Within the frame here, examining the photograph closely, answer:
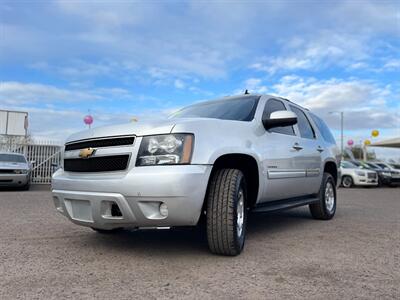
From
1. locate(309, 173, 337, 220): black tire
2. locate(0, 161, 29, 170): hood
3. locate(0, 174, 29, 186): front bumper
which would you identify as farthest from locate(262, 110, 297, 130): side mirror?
locate(0, 161, 29, 170): hood

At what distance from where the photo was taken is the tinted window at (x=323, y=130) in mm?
6668

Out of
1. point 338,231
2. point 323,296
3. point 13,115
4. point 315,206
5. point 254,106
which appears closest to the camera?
point 323,296

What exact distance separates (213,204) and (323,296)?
1.22 meters

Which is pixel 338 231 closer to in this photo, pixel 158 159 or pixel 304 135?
pixel 304 135

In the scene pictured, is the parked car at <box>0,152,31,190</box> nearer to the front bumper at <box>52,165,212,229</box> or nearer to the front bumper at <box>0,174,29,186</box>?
the front bumper at <box>0,174,29,186</box>

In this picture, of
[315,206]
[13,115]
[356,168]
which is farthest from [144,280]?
[13,115]

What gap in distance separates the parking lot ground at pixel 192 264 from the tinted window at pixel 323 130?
188 cm

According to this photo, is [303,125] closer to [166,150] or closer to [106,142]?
[166,150]

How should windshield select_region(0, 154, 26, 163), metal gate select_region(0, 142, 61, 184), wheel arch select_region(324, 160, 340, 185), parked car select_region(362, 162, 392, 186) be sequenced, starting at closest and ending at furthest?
wheel arch select_region(324, 160, 340, 185)
windshield select_region(0, 154, 26, 163)
metal gate select_region(0, 142, 61, 184)
parked car select_region(362, 162, 392, 186)

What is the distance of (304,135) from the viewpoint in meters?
5.73

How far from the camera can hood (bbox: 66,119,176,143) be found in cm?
343

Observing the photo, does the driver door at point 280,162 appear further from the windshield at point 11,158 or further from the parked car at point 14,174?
the windshield at point 11,158

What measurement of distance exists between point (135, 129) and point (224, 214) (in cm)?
110

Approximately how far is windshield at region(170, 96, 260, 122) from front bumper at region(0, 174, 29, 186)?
935cm
